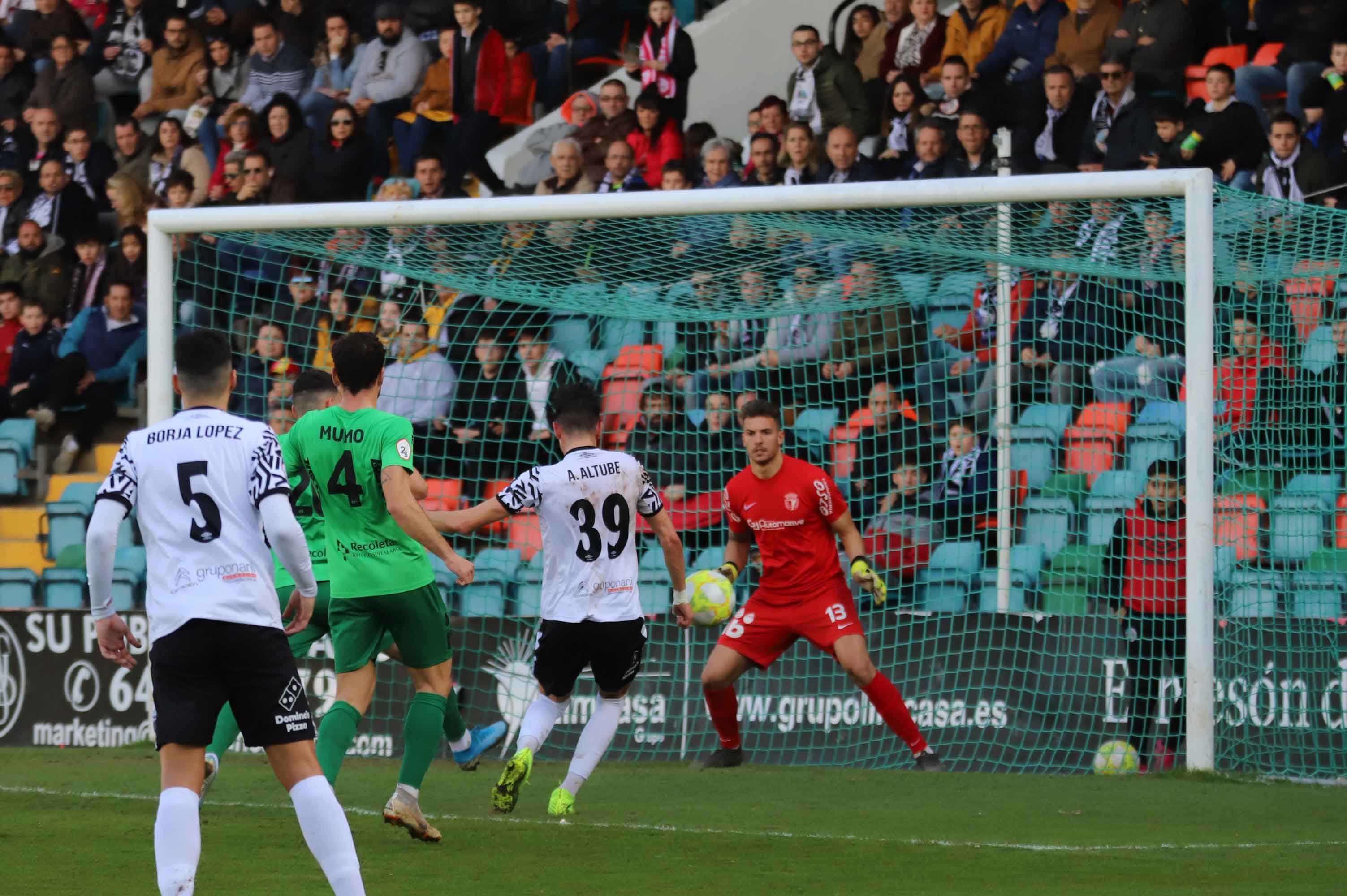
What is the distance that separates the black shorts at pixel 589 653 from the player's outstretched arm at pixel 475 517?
0.51 meters

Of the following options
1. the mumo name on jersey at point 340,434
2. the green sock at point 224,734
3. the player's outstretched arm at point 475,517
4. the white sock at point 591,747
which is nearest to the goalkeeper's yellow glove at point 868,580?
the white sock at point 591,747

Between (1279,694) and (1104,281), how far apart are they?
9.10ft

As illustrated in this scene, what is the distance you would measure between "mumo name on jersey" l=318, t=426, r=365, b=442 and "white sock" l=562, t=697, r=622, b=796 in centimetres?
165

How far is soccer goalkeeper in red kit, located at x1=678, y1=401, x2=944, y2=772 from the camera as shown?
891 centimetres

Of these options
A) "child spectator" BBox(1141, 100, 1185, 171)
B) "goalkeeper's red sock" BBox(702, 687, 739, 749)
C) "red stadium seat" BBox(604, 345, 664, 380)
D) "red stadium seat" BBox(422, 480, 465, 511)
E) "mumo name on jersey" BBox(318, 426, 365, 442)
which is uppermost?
"child spectator" BBox(1141, 100, 1185, 171)

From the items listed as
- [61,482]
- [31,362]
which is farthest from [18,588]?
[31,362]

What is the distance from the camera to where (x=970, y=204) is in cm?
905

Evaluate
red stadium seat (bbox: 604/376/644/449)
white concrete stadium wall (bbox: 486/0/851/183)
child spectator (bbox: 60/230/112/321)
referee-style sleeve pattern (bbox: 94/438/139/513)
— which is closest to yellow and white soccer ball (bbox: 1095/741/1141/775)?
red stadium seat (bbox: 604/376/644/449)

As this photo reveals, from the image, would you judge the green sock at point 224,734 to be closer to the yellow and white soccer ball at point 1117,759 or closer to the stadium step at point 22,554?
the yellow and white soccer ball at point 1117,759

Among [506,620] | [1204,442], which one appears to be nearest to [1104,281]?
[1204,442]

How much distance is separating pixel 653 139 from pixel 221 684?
32.4 ft

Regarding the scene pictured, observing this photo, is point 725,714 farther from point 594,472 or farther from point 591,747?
point 594,472

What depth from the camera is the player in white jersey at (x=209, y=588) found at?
4.74 m

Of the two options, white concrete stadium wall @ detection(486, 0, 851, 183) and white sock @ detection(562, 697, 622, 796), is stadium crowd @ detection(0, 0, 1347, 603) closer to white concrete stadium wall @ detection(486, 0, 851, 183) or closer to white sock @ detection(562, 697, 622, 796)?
white concrete stadium wall @ detection(486, 0, 851, 183)
